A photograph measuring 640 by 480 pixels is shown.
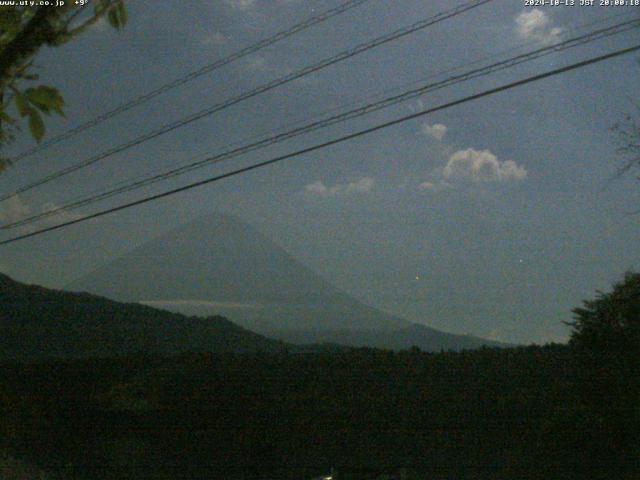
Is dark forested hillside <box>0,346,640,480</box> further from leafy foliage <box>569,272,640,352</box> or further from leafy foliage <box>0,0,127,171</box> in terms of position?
leafy foliage <box>0,0,127,171</box>

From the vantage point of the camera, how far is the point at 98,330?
3403cm

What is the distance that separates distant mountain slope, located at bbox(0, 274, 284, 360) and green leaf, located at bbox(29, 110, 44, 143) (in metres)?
29.7

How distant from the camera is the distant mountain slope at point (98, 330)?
1297 inches

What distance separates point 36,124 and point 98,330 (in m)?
32.9

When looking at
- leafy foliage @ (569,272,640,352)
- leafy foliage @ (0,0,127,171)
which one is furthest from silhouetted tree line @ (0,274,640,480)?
leafy foliage @ (0,0,127,171)

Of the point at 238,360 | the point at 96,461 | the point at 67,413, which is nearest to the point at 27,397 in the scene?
the point at 67,413

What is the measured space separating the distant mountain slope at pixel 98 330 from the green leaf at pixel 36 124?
29676mm

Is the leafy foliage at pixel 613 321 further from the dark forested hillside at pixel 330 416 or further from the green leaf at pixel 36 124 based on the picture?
the green leaf at pixel 36 124

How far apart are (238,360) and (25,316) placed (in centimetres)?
2216

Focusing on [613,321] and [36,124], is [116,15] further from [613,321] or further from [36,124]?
[613,321]

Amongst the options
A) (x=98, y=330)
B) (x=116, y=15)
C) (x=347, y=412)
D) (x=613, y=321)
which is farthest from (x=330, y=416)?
(x=98, y=330)

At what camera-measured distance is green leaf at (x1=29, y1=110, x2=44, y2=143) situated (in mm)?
2965

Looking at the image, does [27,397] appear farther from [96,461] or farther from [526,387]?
[526,387]

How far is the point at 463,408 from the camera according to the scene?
46.8 ft
